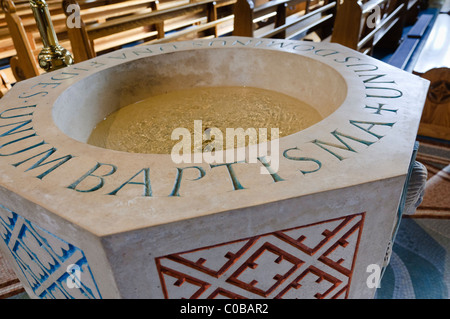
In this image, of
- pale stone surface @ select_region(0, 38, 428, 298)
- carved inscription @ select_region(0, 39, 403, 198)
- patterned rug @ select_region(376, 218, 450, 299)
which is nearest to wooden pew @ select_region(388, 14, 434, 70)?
patterned rug @ select_region(376, 218, 450, 299)

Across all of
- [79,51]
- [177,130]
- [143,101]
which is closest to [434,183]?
[177,130]

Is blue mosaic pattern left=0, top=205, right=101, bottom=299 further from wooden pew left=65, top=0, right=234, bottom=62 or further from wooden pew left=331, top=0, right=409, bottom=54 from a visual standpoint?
wooden pew left=331, top=0, right=409, bottom=54

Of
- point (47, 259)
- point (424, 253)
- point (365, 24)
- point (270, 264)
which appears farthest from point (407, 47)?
point (47, 259)

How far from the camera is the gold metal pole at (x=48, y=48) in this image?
73.3 inches

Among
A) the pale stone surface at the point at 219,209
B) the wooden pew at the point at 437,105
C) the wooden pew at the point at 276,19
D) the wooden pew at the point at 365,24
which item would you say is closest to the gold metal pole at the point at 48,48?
the pale stone surface at the point at 219,209

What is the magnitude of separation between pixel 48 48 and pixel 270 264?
67.8 inches

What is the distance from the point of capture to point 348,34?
12.9 feet

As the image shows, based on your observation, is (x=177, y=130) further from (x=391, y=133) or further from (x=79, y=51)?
(x=79, y=51)

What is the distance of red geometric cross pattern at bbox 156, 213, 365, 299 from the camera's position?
0.95m

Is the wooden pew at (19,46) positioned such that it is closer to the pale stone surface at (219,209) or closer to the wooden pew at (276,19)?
the pale stone surface at (219,209)

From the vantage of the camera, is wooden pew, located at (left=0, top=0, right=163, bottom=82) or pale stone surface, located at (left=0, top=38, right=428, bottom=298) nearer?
pale stone surface, located at (left=0, top=38, right=428, bottom=298)

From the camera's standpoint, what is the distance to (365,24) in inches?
186

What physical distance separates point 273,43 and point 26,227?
1.75m
